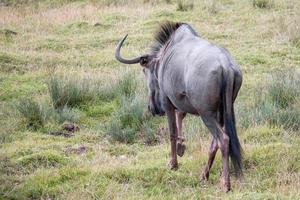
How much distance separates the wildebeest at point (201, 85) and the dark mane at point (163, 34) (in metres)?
0.01

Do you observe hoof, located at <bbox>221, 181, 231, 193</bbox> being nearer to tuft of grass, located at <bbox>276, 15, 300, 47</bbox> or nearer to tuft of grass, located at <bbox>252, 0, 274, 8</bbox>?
tuft of grass, located at <bbox>276, 15, 300, 47</bbox>

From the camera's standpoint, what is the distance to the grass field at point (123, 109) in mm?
6641

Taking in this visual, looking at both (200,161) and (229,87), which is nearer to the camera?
(229,87)

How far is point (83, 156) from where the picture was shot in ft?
25.7

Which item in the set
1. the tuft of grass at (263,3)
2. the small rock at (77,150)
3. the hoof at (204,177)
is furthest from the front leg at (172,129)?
the tuft of grass at (263,3)

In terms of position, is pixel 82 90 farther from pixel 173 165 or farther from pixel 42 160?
pixel 173 165

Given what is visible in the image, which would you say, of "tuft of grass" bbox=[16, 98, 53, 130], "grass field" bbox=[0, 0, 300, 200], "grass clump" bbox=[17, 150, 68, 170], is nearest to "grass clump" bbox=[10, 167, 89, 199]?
"grass field" bbox=[0, 0, 300, 200]

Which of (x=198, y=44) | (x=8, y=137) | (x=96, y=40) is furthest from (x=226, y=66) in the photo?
(x=96, y=40)

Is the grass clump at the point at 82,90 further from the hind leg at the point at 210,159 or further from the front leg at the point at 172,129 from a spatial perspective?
the hind leg at the point at 210,159

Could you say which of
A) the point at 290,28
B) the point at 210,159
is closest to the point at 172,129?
the point at 210,159

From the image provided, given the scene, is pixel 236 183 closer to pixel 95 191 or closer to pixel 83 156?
pixel 95 191

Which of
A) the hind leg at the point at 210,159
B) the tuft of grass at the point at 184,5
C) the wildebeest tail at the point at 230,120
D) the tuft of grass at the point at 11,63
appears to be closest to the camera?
the wildebeest tail at the point at 230,120

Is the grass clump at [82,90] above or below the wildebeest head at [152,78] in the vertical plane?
below

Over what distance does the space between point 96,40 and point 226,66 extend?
31.1ft
